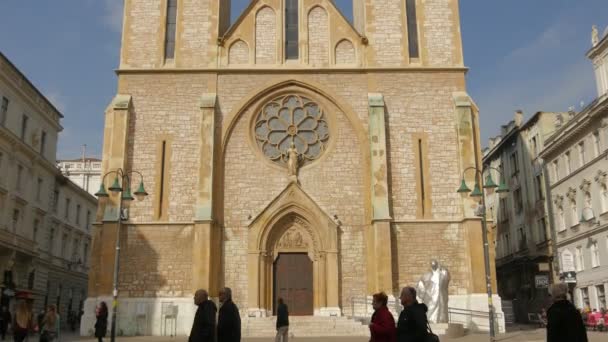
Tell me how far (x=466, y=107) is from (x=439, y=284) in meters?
8.52

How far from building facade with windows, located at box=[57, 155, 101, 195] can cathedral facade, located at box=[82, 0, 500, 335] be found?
34175mm

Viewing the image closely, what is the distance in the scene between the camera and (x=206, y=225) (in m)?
24.1

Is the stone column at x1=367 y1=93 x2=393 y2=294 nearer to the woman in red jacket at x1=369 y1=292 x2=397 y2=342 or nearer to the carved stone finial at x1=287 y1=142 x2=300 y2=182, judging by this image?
the carved stone finial at x1=287 y1=142 x2=300 y2=182

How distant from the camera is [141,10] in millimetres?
27781

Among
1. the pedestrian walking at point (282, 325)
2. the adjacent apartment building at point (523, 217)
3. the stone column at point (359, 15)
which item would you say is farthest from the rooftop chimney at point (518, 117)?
the pedestrian walking at point (282, 325)

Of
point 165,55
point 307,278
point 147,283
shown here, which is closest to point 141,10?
point 165,55

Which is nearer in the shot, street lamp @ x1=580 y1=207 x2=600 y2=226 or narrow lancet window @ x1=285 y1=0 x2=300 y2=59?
narrow lancet window @ x1=285 y1=0 x2=300 y2=59

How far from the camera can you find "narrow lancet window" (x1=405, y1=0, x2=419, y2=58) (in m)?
27.7

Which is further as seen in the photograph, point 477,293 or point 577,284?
point 577,284

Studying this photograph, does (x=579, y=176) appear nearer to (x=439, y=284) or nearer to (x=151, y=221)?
(x=439, y=284)

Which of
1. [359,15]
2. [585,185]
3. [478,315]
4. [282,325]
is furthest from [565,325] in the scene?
[585,185]

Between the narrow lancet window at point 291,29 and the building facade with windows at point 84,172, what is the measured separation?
1411 inches

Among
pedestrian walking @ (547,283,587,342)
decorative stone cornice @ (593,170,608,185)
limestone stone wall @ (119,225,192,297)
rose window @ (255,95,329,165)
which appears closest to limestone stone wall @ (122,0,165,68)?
rose window @ (255,95,329,165)

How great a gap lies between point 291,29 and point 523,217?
80.0 ft
